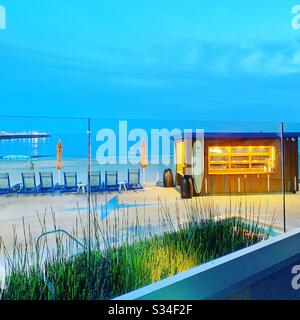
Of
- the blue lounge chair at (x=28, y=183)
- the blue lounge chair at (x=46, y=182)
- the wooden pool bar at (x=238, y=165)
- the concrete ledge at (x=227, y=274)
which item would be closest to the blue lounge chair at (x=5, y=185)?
the blue lounge chair at (x=28, y=183)

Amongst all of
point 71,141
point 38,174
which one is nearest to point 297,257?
point 71,141

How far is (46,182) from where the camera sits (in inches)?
353

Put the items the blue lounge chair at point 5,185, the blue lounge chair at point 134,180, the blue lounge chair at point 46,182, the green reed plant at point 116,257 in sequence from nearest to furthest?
the green reed plant at point 116,257 → the blue lounge chair at point 5,185 → the blue lounge chair at point 46,182 → the blue lounge chair at point 134,180

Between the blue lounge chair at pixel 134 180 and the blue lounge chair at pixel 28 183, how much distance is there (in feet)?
8.97

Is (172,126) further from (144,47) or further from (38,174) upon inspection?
(38,174)

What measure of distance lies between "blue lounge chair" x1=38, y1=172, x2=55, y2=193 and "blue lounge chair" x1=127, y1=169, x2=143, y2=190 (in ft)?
7.46

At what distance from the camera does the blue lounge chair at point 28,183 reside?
27.5 ft

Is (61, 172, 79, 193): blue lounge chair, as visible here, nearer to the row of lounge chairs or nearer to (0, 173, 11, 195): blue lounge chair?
the row of lounge chairs

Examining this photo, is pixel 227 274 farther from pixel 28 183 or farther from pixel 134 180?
pixel 134 180

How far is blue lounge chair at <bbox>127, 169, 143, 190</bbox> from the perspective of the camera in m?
9.70

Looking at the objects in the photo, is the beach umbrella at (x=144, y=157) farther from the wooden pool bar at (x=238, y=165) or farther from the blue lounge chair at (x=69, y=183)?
the blue lounge chair at (x=69, y=183)

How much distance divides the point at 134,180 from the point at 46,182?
8.56 feet

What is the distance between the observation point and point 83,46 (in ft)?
20.1
